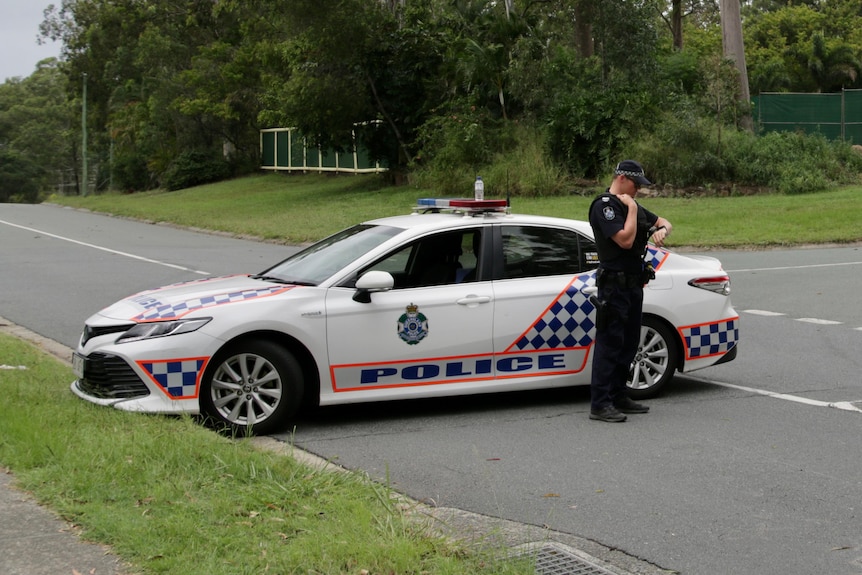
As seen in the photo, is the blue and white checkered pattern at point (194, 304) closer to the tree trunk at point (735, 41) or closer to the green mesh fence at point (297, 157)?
the tree trunk at point (735, 41)

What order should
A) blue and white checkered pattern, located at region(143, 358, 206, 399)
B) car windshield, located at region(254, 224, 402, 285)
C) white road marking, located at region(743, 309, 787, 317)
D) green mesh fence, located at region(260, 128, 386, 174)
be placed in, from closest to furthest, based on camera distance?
1. blue and white checkered pattern, located at region(143, 358, 206, 399)
2. car windshield, located at region(254, 224, 402, 285)
3. white road marking, located at region(743, 309, 787, 317)
4. green mesh fence, located at region(260, 128, 386, 174)

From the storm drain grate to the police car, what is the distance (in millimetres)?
2741

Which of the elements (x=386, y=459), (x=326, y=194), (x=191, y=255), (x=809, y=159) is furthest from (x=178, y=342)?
(x=326, y=194)

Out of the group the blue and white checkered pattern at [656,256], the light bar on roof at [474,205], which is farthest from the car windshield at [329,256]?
the blue and white checkered pattern at [656,256]

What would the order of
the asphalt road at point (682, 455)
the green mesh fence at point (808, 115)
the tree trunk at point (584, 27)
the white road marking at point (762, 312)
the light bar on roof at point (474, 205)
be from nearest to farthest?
the asphalt road at point (682, 455), the light bar on roof at point (474, 205), the white road marking at point (762, 312), the tree trunk at point (584, 27), the green mesh fence at point (808, 115)

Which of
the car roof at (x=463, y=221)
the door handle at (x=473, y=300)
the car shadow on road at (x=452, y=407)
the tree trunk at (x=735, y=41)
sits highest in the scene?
the tree trunk at (x=735, y=41)

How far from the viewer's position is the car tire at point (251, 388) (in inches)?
279

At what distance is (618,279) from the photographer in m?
7.40

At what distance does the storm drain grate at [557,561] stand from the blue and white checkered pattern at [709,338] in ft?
12.4

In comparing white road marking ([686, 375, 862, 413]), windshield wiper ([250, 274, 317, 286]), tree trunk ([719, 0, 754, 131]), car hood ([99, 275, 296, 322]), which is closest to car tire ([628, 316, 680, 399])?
white road marking ([686, 375, 862, 413])

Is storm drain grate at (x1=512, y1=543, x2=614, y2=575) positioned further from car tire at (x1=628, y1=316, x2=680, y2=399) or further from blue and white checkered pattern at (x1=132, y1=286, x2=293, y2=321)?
car tire at (x1=628, y1=316, x2=680, y2=399)

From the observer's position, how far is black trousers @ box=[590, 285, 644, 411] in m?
7.43

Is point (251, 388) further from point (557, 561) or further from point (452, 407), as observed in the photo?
point (557, 561)

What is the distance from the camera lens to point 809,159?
2955 centimetres
